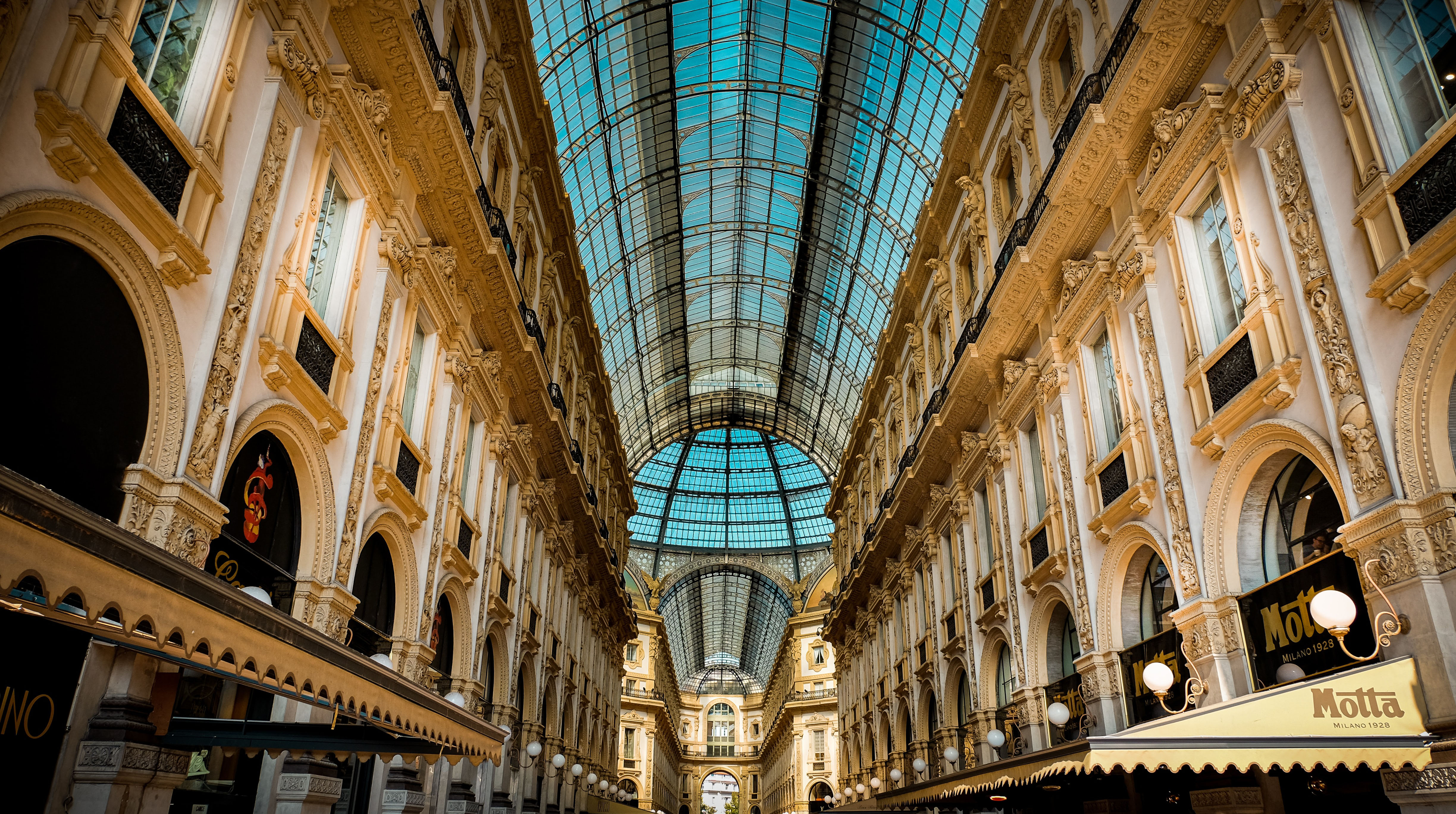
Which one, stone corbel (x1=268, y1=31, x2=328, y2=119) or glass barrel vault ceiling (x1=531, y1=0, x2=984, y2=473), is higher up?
glass barrel vault ceiling (x1=531, y1=0, x2=984, y2=473)

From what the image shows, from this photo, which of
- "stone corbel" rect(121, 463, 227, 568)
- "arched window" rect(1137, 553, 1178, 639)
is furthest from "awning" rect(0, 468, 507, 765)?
"arched window" rect(1137, 553, 1178, 639)

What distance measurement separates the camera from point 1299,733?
773cm

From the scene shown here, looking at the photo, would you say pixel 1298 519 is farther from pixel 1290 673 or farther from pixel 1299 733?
pixel 1299 733

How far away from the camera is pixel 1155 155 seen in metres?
12.8

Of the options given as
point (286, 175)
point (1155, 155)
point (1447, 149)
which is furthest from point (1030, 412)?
point (286, 175)

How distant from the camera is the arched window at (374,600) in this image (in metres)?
13.2

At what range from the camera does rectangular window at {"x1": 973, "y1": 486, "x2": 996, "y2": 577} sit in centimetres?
2117

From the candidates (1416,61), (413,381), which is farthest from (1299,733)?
(413,381)

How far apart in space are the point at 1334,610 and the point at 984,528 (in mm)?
14500

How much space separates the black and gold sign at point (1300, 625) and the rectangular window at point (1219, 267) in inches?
132

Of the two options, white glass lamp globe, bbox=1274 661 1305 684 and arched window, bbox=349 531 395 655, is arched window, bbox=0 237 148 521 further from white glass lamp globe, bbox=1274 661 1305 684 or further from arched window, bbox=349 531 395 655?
white glass lamp globe, bbox=1274 661 1305 684

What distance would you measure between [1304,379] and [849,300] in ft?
107

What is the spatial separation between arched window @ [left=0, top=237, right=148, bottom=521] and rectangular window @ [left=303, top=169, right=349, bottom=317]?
3914 mm

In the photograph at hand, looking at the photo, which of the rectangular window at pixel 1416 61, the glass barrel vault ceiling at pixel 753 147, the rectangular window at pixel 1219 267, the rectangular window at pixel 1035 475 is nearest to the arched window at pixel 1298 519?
the rectangular window at pixel 1219 267
